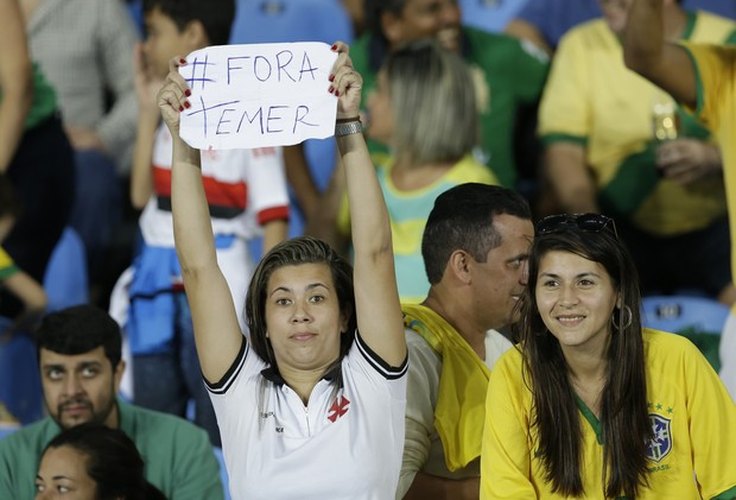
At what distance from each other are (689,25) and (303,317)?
9.02 ft

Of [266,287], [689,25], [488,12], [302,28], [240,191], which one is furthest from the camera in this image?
[488,12]

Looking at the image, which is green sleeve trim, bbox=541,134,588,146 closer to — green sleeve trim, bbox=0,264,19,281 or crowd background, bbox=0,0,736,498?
crowd background, bbox=0,0,736,498

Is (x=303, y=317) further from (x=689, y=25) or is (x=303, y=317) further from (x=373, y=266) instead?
(x=689, y=25)

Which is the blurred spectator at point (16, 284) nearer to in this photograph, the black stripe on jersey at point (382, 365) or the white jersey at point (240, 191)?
the white jersey at point (240, 191)

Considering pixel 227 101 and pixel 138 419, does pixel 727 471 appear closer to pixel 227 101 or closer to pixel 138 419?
pixel 227 101

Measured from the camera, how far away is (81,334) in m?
4.75

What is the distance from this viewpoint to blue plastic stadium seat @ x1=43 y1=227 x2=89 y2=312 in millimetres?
5863

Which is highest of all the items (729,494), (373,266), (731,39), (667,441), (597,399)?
(731,39)

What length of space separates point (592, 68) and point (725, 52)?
1.46 metres

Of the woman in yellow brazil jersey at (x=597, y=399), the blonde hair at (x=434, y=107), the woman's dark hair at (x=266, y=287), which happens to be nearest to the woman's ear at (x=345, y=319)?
the woman's dark hair at (x=266, y=287)

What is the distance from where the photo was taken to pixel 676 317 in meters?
5.50

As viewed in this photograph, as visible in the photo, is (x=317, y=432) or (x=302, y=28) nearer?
(x=317, y=432)

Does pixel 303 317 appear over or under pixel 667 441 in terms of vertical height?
over

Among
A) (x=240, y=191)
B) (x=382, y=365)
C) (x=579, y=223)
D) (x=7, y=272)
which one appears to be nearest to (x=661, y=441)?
(x=579, y=223)
